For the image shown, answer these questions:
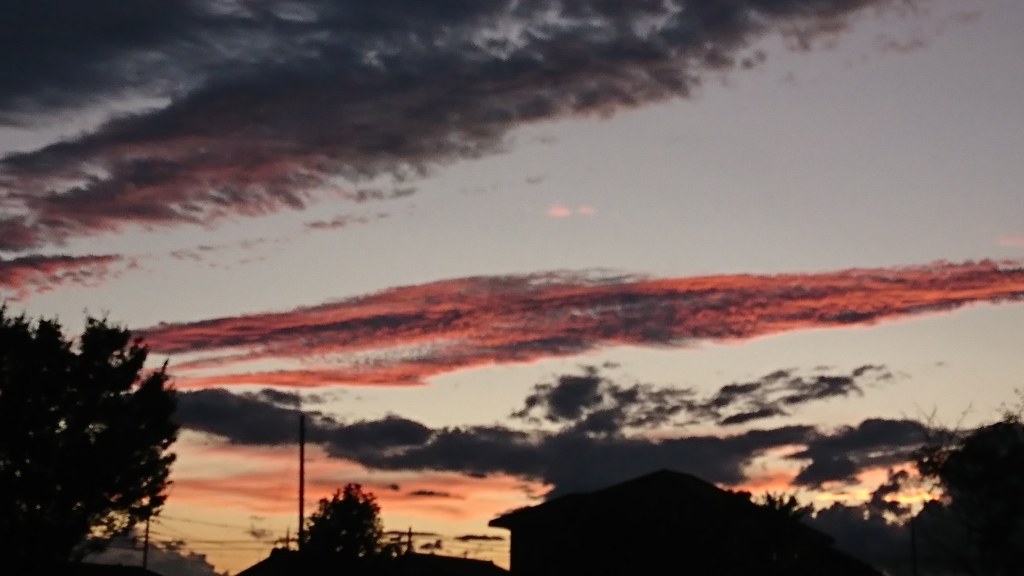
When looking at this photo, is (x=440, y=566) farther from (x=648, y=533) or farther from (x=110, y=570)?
(x=648, y=533)

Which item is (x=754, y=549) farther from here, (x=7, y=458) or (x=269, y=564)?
(x=269, y=564)

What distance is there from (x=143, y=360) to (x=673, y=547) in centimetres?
2455

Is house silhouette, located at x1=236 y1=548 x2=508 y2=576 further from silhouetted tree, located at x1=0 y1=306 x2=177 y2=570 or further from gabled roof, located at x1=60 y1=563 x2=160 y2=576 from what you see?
silhouetted tree, located at x1=0 y1=306 x2=177 y2=570

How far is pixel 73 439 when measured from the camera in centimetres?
5000

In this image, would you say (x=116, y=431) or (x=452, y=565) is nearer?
(x=116, y=431)

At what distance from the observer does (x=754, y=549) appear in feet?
160

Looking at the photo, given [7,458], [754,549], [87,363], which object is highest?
[87,363]

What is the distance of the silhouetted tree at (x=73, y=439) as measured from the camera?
48781 mm

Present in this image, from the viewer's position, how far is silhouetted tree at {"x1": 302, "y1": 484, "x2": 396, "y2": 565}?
314 feet

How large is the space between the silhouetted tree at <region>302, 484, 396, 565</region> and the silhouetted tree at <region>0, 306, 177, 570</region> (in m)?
42.8

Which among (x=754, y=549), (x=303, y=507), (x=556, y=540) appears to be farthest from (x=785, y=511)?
(x=303, y=507)

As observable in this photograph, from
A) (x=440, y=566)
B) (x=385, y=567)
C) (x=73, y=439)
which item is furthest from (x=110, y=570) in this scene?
(x=73, y=439)

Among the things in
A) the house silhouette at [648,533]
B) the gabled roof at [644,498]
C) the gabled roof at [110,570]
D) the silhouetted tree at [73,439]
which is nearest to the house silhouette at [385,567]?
the gabled roof at [110,570]

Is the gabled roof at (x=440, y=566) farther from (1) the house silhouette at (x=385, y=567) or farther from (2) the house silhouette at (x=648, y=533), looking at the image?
(2) the house silhouette at (x=648, y=533)
